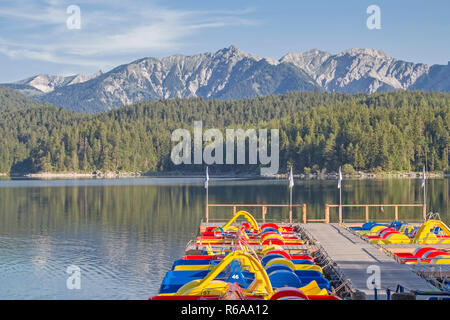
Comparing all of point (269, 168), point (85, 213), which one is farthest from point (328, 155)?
point (85, 213)

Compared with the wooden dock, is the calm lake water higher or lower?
lower

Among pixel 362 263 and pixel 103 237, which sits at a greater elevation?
pixel 362 263

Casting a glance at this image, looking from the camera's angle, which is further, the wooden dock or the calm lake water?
the calm lake water

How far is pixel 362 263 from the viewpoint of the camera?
1065 inches

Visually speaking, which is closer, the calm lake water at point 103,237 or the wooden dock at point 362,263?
the wooden dock at point 362,263

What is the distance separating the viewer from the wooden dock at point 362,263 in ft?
72.9

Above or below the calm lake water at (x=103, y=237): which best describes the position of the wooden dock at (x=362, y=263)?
above

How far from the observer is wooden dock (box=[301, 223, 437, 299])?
22219mm

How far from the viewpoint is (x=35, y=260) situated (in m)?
39.2

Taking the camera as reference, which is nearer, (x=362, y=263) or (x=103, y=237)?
(x=362, y=263)

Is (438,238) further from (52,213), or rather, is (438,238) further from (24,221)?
(52,213)
